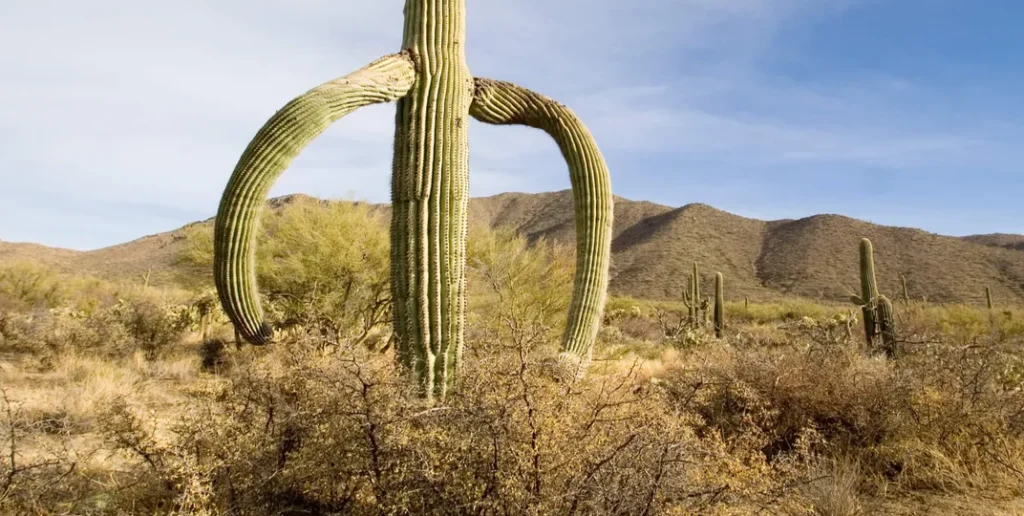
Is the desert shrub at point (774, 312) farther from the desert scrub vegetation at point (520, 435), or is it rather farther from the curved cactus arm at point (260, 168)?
the curved cactus arm at point (260, 168)

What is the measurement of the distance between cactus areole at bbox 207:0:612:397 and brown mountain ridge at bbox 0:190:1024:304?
24824mm

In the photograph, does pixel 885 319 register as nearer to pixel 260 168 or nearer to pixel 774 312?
pixel 260 168

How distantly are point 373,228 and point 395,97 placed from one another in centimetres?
848

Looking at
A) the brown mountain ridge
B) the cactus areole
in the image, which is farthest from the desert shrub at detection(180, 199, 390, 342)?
the brown mountain ridge

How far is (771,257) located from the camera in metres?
41.3

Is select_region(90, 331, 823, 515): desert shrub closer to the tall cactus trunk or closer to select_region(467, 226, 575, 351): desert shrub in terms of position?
the tall cactus trunk

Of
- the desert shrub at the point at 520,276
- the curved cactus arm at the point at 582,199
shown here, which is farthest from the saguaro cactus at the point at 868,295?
the curved cactus arm at the point at 582,199

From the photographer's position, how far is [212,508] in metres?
3.05

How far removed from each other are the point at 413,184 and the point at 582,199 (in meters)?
1.77

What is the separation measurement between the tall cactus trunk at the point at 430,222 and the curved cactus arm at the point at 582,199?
87 cm

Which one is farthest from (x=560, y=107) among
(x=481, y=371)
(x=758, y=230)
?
(x=758, y=230)

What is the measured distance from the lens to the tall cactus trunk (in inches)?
170

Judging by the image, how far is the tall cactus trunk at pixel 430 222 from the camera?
4.31m

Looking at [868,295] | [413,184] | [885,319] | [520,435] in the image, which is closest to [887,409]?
[520,435]
